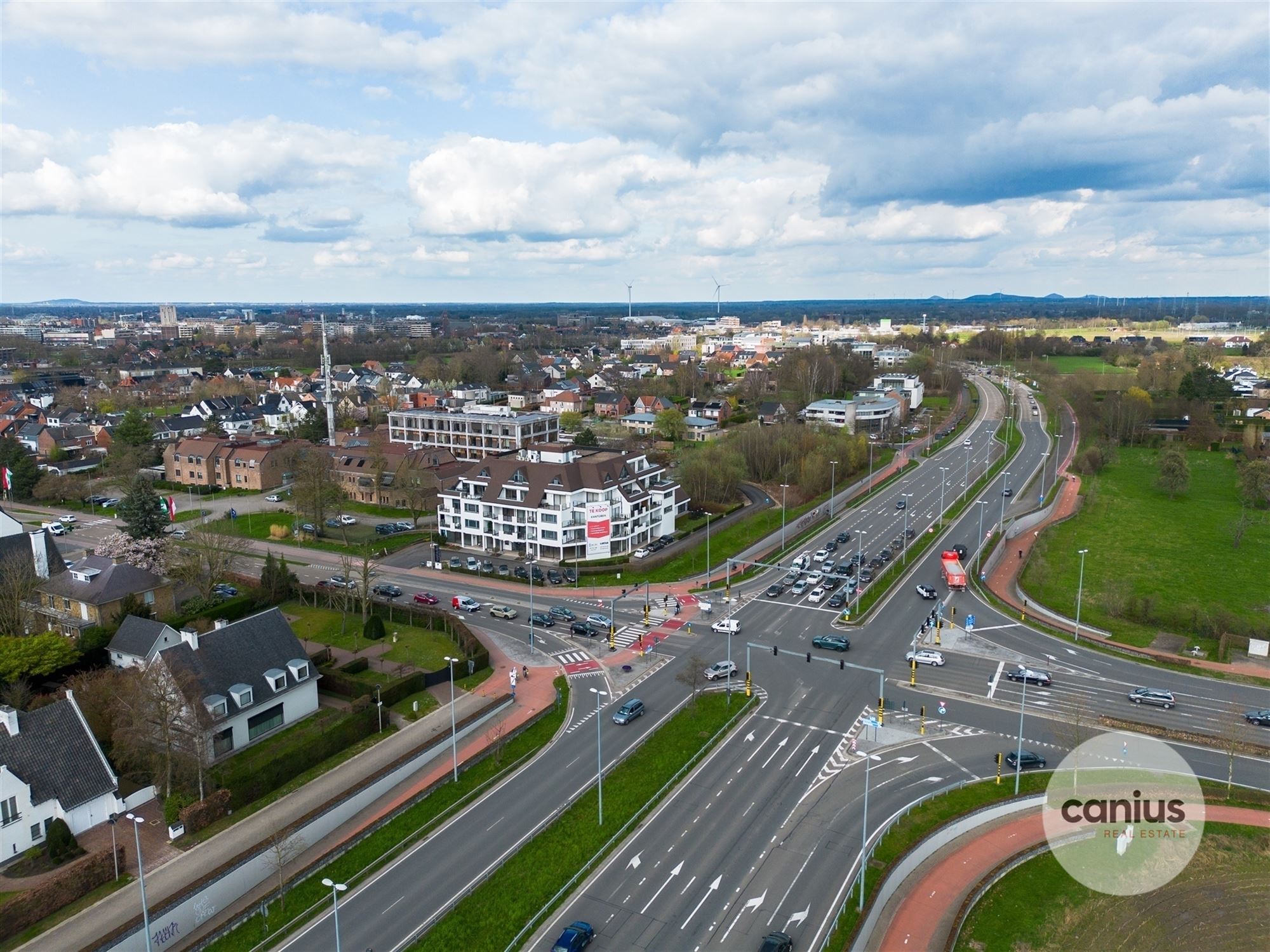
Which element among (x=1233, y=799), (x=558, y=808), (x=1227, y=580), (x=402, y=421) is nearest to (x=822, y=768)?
(x=558, y=808)

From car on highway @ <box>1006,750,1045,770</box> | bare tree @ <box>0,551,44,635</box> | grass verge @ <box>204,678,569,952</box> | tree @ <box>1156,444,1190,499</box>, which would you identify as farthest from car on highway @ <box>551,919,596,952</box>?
tree @ <box>1156,444,1190,499</box>

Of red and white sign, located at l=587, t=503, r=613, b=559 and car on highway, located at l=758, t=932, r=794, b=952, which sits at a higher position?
red and white sign, located at l=587, t=503, r=613, b=559

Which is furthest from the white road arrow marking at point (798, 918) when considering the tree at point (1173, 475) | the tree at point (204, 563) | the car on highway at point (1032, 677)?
the tree at point (1173, 475)

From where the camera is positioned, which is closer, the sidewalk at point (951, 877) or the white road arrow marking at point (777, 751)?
the sidewalk at point (951, 877)

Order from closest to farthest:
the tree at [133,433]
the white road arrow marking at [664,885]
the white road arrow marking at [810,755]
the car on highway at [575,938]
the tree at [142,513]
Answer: the car on highway at [575,938], the white road arrow marking at [664,885], the white road arrow marking at [810,755], the tree at [142,513], the tree at [133,433]

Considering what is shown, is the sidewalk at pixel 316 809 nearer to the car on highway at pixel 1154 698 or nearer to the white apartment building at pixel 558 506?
the white apartment building at pixel 558 506

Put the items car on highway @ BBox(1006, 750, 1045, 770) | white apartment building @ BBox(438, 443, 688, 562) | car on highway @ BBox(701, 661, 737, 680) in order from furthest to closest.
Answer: white apartment building @ BBox(438, 443, 688, 562) < car on highway @ BBox(701, 661, 737, 680) < car on highway @ BBox(1006, 750, 1045, 770)

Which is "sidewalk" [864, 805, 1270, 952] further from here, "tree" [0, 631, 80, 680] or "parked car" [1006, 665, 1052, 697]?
"tree" [0, 631, 80, 680]

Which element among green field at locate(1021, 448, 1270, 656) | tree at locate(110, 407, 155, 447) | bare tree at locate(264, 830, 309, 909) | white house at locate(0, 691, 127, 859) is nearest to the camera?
bare tree at locate(264, 830, 309, 909)
